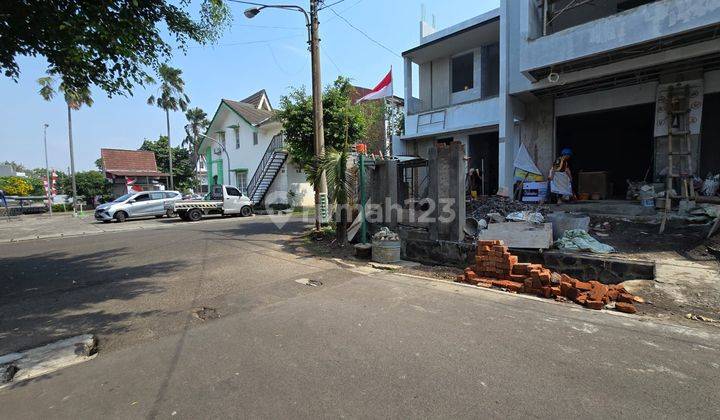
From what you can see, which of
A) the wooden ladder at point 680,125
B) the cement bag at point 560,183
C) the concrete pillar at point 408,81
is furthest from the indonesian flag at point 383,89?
the wooden ladder at point 680,125

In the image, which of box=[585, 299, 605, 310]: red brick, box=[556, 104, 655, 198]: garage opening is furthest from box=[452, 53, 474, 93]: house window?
box=[585, 299, 605, 310]: red brick

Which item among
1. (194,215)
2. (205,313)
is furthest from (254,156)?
(205,313)

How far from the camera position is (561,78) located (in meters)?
10.4

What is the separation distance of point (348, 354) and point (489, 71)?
44.6 feet

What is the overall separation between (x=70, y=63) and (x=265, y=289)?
223 inches

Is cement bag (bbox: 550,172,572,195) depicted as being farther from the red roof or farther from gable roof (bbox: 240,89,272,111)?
the red roof

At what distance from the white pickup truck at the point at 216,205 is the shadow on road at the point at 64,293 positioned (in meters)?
8.93

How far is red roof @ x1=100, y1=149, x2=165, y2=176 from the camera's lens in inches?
1523

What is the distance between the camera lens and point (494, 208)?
33.6ft

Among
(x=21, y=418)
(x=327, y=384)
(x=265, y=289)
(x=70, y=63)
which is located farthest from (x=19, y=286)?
(x=327, y=384)

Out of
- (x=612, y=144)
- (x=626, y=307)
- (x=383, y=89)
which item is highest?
(x=383, y=89)

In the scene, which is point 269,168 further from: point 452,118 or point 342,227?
point 342,227

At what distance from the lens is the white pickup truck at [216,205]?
739 inches

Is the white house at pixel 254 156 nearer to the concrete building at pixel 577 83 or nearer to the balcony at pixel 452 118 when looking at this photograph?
the balcony at pixel 452 118
